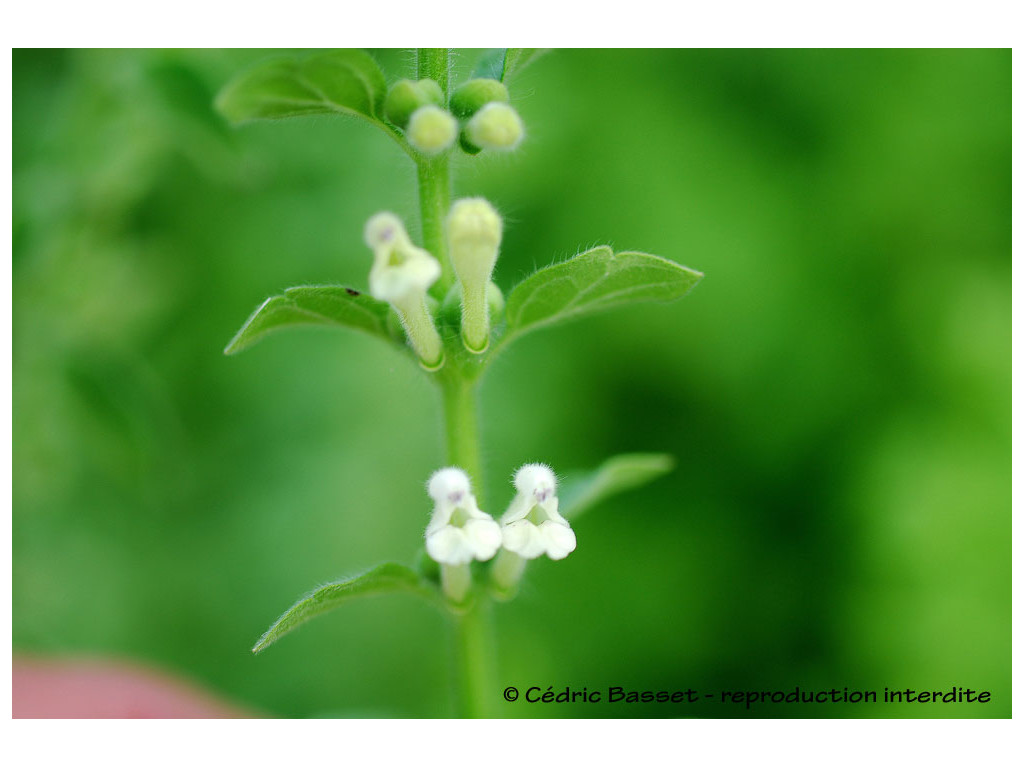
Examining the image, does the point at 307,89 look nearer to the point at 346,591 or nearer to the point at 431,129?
the point at 431,129

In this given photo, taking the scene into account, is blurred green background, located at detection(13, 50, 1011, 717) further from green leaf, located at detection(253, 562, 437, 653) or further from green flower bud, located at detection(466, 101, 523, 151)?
green flower bud, located at detection(466, 101, 523, 151)

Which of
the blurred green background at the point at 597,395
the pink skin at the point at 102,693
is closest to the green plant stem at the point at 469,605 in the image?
the pink skin at the point at 102,693

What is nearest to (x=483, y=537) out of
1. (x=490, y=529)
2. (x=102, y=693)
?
(x=490, y=529)

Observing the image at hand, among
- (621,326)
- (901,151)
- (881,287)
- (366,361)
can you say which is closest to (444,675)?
(366,361)

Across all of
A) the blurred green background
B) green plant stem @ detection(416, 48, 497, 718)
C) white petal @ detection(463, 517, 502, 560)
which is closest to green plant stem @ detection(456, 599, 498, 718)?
green plant stem @ detection(416, 48, 497, 718)

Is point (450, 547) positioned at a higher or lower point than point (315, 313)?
lower

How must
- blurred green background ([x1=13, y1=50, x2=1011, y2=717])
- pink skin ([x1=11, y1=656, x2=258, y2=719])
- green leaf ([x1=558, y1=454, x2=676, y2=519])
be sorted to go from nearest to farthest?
green leaf ([x1=558, y1=454, x2=676, y2=519]) < pink skin ([x1=11, y1=656, x2=258, y2=719]) < blurred green background ([x1=13, y1=50, x2=1011, y2=717])
